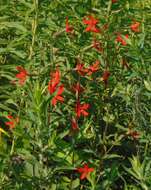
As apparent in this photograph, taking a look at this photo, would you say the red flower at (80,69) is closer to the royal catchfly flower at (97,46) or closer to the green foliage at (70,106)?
the green foliage at (70,106)

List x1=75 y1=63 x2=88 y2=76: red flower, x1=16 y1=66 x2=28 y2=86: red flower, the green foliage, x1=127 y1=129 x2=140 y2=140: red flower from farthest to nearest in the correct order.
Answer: x1=127 y1=129 x2=140 y2=140: red flower, x1=75 y1=63 x2=88 y2=76: red flower, x1=16 y1=66 x2=28 y2=86: red flower, the green foliage

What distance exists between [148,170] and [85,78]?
96 cm

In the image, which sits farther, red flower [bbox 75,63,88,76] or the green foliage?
red flower [bbox 75,63,88,76]

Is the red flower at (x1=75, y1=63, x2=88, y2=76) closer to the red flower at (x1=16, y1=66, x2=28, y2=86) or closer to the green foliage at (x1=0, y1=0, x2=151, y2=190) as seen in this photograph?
the green foliage at (x1=0, y1=0, x2=151, y2=190)

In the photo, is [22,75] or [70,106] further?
[70,106]

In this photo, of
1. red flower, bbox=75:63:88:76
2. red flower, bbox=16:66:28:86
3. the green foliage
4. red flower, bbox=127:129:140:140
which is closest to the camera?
the green foliage

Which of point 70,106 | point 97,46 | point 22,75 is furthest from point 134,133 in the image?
point 22,75

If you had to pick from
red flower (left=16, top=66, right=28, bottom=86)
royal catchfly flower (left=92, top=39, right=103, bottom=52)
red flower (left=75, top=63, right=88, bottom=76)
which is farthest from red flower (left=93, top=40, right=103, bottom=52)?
red flower (left=16, top=66, right=28, bottom=86)

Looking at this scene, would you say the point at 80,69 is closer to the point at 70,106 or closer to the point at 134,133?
the point at 70,106

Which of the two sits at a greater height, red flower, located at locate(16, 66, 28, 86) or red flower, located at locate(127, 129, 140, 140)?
red flower, located at locate(16, 66, 28, 86)

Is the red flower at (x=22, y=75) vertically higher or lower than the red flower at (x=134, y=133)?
higher

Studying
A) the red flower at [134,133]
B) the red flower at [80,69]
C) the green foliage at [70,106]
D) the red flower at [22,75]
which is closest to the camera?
the green foliage at [70,106]

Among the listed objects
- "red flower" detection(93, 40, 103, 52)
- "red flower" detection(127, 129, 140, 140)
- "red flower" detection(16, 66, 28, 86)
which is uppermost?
"red flower" detection(93, 40, 103, 52)

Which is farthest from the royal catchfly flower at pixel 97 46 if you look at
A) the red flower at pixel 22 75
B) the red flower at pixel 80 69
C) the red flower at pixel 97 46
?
the red flower at pixel 22 75
